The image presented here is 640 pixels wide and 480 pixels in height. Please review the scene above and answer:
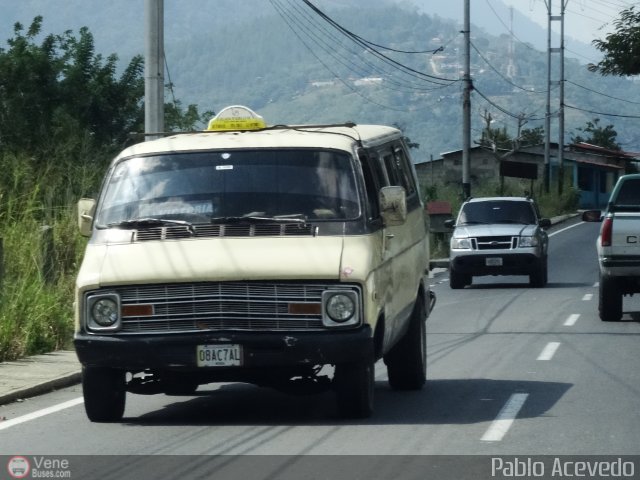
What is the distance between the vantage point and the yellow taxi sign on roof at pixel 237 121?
1191 centimetres

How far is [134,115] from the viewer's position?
43.3m

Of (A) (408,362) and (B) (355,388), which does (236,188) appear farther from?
(A) (408,362)

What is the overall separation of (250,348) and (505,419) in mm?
2054

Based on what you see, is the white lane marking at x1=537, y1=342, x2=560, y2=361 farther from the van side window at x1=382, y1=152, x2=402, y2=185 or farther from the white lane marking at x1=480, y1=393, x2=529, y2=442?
the van side window at x1=382, y1=152, x2=402, y2=185

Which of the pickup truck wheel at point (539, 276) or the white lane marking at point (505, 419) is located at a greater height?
the white lane marking at point (505, 419)

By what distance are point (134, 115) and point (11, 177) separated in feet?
78.3

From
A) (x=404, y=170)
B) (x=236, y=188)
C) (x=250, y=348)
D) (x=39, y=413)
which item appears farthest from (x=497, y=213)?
(x=250, y=348)

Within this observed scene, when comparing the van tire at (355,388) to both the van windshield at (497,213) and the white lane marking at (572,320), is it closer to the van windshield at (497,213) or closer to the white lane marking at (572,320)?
the white lane marking at (572,320)

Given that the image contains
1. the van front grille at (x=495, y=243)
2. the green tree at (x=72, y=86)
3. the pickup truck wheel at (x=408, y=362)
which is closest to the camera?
the pickup truck wheel at (x=408, y=362)

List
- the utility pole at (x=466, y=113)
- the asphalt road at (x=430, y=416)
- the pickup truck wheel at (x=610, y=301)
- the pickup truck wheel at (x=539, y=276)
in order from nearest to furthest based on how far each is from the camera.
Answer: the asphalt road at (x=430, y=416) < the pickup truck wheel at (x=610, y=301) < the pickup truck wheel at (x=539, y=276) < the utility pole at (x=466, y=113)

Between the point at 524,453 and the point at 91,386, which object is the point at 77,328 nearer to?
the point at 91,386

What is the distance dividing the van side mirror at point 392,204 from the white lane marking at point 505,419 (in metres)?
1.69

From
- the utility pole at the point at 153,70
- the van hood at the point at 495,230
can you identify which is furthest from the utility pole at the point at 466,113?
the utility pole at the point at 153,70

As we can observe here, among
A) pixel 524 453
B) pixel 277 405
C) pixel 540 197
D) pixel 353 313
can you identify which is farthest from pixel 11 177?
pixel 540 197
